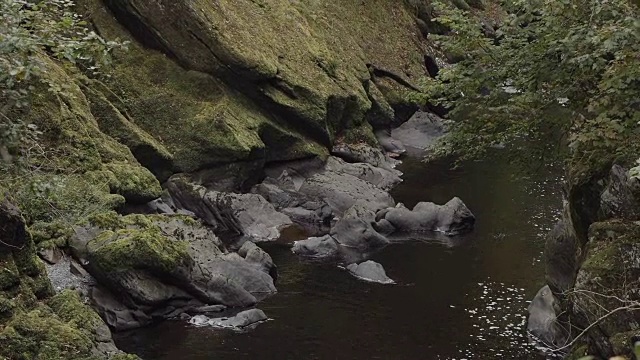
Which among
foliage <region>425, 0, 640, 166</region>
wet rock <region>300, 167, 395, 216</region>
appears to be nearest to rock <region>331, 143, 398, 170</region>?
wet rock <region>300, 167, 395, 216</region>

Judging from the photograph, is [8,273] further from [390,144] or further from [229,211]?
[390,144]

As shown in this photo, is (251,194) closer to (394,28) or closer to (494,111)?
(494,111)

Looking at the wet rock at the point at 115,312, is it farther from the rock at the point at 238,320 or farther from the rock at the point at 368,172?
the rock at the point at 368,172

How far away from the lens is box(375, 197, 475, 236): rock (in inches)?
1116

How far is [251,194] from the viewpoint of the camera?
101 ft

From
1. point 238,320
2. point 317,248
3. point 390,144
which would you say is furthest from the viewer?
point 390,144

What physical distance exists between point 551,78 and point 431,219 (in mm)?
11735

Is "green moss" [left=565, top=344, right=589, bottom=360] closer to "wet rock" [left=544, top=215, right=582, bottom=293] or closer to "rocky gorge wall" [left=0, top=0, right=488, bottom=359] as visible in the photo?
"wet rock" [left=544, top=215, right=582, bottom=293]

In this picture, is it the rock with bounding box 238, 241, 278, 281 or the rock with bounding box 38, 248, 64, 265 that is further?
the rock with bounding box 238, 241, 278, 281

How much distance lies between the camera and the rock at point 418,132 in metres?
42.2

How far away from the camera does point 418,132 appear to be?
1705 inches

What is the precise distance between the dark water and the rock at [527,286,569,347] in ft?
1.21

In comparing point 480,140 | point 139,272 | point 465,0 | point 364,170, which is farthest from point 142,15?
point 465,0

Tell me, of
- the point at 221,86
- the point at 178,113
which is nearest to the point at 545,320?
the point at 178,113
